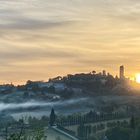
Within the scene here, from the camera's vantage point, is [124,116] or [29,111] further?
[29,111]

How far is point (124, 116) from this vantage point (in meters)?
144

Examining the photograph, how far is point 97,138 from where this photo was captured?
4343 inches

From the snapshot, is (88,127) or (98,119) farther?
(98,119)

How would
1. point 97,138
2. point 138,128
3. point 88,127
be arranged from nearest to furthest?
point 138,128
point 97,138
point 88,127

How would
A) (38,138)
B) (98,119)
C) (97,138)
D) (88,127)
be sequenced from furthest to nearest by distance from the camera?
(98,119)
(88,127)
(97,138)
(38,138)

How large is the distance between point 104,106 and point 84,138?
75.9m

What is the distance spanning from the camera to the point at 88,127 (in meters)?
124

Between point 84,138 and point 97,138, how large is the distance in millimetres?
2464

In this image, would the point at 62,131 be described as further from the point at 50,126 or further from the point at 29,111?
the point at 29,111

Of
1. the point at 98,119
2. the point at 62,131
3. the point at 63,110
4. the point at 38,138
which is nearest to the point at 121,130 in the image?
the point at 62,131

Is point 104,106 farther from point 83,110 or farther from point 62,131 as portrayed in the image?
point 62,131

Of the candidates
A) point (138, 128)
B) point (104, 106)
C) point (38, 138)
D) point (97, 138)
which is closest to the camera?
point (38, 138)

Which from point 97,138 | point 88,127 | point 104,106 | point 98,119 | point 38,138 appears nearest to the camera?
point 38,138

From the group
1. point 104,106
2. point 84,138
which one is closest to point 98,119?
point 84,138
